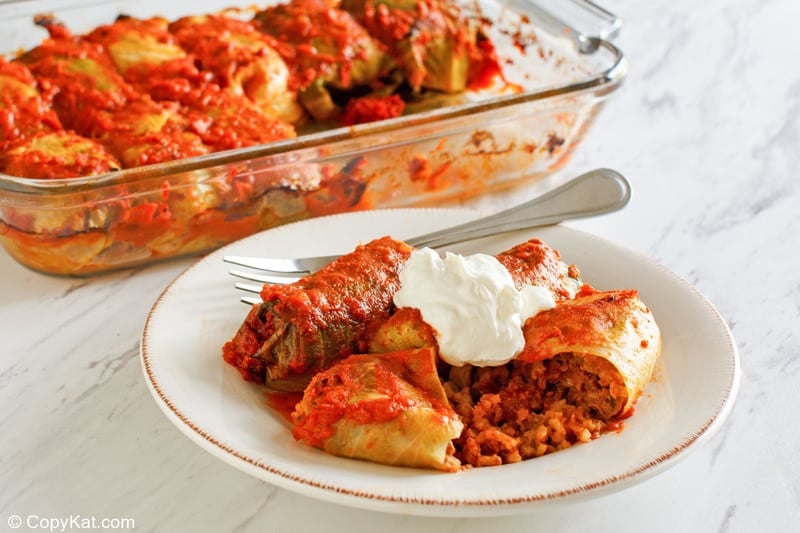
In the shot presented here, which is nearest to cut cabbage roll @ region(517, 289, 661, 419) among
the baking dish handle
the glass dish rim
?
the glass dish rim

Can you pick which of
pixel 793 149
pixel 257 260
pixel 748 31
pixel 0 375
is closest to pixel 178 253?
pixel 257 260

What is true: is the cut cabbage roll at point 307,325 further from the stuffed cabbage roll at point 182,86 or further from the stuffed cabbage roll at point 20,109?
the stuffed cabbage roll at point 20,109

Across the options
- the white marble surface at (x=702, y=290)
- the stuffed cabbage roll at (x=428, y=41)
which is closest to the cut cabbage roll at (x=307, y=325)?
the white marble surface at (x=702, y=290)

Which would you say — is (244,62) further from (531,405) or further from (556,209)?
(531,405)

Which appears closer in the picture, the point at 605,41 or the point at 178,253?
the point at 178,253

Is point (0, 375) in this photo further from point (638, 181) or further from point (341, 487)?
point (638, 181)

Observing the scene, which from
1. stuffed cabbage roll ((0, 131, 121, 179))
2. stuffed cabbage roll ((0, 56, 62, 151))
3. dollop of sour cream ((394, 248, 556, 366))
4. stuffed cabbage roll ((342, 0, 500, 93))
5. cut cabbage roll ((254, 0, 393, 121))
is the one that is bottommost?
stuffed cabbage roll ((0, 56, 62, 151))

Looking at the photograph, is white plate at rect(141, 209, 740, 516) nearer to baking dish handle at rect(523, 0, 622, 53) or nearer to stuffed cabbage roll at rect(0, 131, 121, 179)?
stuffed cabbage roll at rect(0, 131, 121, 179)
